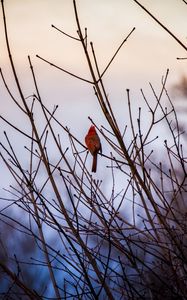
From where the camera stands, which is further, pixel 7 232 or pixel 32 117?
pixel 7 232

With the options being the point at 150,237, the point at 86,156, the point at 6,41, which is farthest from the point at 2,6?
the point at 150,237

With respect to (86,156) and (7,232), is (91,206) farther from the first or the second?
(7,232)

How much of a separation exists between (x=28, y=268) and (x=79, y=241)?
27.5 m

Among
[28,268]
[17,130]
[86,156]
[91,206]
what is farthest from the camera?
[28,268]

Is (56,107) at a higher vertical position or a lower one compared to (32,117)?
higher

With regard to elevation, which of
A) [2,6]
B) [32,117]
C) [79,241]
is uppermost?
[2,6]

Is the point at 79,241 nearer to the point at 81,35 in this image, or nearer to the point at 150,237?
the point at 150,237

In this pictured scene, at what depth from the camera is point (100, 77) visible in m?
2.14

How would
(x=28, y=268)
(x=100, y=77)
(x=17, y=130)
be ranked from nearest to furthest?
1. (x=100, y=77)
2. (x=17, y=130)
3. (x=28, y=268)

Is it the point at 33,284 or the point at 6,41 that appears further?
the point at 33,284

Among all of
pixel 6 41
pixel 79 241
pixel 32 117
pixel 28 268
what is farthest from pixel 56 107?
pixel 28 268

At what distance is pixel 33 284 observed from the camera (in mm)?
25094

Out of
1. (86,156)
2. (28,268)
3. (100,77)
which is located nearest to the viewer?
(100,77)

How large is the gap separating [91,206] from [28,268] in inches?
1067
